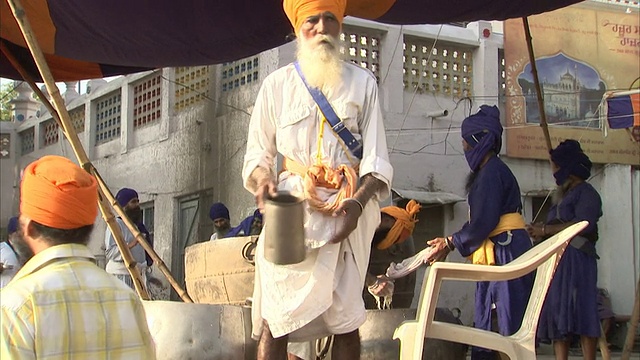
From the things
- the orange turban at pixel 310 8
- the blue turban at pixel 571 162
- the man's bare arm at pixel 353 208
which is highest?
the orange turban at pixel 310 8

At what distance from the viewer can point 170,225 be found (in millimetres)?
12672

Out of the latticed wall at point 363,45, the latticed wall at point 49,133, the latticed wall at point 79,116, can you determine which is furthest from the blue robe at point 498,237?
the latticed wall at point 49,133

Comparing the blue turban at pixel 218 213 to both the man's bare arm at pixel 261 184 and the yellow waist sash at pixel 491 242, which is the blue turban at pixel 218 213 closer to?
the yellow waist sash at pixel 491 242

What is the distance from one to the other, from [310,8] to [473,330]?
1.53m

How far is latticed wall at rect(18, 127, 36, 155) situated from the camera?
17125 mm

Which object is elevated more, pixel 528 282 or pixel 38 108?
pixel 38 108

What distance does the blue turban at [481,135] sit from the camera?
458 centimetres

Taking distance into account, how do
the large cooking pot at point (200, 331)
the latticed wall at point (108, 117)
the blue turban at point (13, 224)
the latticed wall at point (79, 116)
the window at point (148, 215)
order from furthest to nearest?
the latticed wall at point (79, 116) → the latticed wall at point (108, 117) → the window at point (148, 215) → the large cooking pot at point (200, 331) → the blue turban at point (13, 224)

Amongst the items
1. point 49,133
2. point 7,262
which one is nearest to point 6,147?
point 49,133

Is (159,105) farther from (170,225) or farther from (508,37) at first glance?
(508,37)

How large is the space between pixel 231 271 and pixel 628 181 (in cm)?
909

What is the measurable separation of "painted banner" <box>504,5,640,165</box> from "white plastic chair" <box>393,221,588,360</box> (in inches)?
329

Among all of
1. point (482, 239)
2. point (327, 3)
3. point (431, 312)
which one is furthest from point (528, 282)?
point (327, 3)

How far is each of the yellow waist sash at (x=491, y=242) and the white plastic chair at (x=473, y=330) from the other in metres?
0.73
